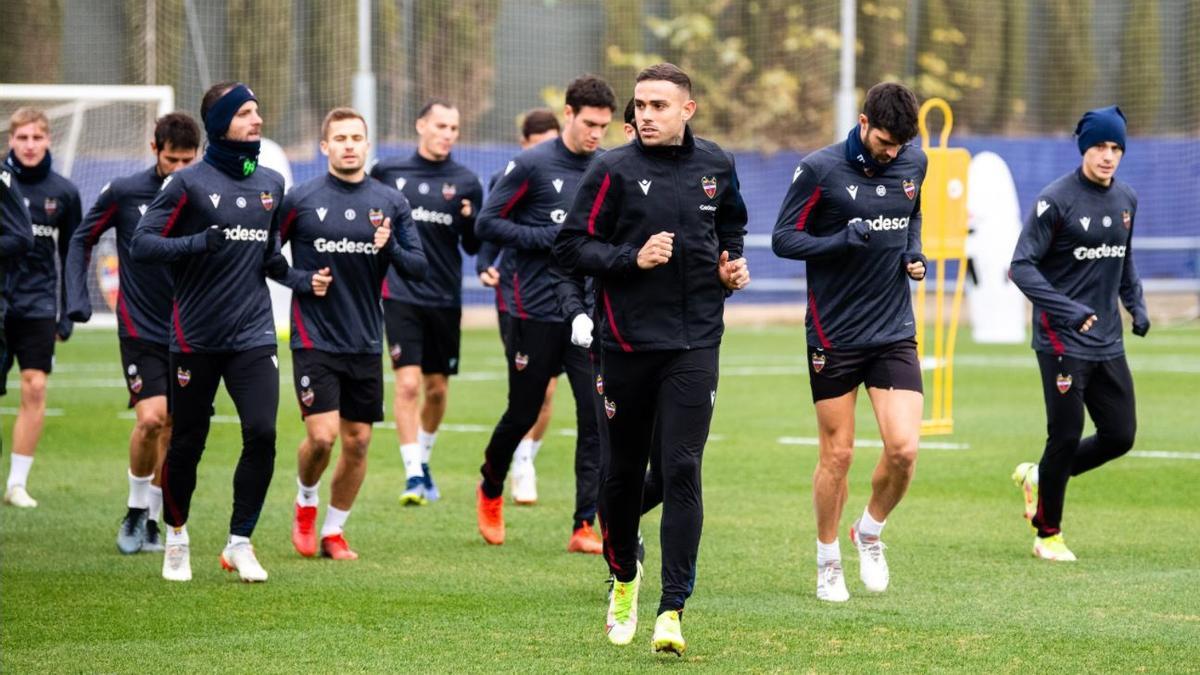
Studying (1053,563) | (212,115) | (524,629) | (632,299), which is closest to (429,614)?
(524,629)

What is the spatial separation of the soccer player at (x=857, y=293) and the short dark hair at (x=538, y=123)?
3580 millimetres

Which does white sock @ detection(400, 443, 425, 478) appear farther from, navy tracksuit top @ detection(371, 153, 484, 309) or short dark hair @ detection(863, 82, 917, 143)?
short dark hair @ detection(863, 82, 917, 143)

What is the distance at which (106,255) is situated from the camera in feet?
81.0

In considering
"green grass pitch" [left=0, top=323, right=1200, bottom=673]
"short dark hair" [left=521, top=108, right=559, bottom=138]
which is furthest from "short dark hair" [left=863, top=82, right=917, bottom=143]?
"short dark hair" [left=521, top=108, right=559, bottom=138]

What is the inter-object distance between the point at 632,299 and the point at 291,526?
412cm

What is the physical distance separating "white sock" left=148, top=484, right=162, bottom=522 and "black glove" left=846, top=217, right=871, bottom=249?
411cm

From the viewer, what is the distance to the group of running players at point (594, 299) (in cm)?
680

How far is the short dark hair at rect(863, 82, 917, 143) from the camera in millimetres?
7602

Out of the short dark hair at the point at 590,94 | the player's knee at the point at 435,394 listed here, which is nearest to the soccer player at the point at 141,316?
the short dark hair at the point at 590,94

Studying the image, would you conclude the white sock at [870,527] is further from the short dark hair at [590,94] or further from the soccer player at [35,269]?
the soccer player at [35,269]

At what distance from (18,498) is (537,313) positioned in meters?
3.64

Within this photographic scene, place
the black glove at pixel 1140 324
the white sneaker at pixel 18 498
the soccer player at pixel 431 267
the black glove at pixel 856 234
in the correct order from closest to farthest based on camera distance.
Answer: the black glove at pixel 856 234, the black glove at pixel 1140 324, the white sneaker at pixel 18 498, the soccer player at pixel 431 267

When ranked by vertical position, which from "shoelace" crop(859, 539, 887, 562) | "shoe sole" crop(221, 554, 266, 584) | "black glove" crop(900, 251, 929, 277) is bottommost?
"shoe sole" crop(221, 554, 266, 584)

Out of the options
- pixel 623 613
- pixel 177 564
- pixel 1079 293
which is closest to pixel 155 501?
pixel 177 564
